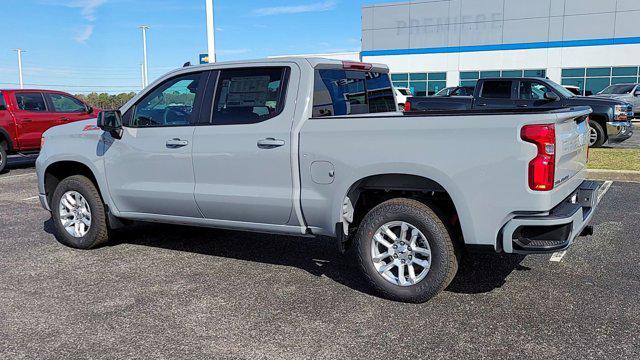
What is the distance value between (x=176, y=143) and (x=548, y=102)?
10.7m

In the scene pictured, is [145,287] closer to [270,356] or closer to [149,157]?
[149,157]

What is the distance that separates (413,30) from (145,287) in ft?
142

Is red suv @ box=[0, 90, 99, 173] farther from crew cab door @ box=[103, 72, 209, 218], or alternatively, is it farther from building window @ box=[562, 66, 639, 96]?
building window @ box=[562, 66, 639, 96]

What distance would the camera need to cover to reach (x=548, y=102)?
13.4 meters

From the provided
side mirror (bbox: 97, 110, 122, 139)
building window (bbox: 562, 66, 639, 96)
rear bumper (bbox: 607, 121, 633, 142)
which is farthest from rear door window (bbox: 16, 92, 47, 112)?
building window (bbox: 562, 66, 639, 96)

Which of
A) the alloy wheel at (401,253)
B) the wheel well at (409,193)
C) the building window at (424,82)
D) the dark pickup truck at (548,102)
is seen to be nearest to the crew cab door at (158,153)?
the wheel well at (409,193)

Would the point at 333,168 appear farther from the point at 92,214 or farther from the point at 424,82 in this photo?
the point at 424,82

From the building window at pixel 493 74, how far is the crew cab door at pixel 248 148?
125 feet

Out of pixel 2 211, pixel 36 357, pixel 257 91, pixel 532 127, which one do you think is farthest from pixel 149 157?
pixel 2 211

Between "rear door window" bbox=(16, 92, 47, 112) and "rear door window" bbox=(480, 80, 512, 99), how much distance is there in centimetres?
1071

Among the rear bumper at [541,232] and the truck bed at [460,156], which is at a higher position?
the truck bed at [460,156]

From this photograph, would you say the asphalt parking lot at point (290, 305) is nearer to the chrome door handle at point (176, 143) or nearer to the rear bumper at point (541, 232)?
the rear bumper at point (541, 232)

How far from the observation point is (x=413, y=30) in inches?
1773

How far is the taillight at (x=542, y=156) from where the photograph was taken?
371 centimetres
